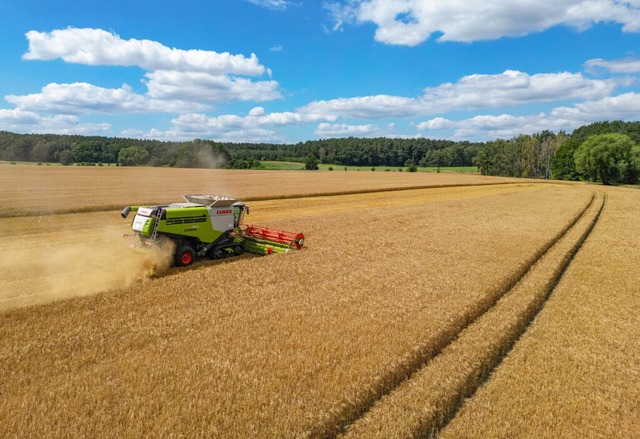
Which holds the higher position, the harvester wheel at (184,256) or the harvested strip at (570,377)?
the harvester wheel at (184,256)

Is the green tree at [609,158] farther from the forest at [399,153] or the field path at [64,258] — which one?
the field path at [64,258]

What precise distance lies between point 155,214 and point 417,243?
9405 mm

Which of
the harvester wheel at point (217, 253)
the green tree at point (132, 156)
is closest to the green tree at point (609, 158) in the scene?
the harvester wheel at point (217, 253)

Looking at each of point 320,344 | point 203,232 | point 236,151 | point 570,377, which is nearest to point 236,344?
point 320,344

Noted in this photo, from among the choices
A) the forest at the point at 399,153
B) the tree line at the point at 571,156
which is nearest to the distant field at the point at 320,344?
the forest at the point at 399,153

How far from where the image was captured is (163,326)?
24.5 ft

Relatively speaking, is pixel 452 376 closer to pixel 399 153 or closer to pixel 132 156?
pixel 132 156

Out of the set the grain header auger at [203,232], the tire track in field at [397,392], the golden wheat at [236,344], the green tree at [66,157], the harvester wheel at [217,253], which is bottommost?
the tire track in field at [397,392]

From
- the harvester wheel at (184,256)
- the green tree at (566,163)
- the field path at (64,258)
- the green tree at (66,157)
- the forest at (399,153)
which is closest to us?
the field path at (64,258)

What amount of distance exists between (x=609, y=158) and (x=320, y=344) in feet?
268

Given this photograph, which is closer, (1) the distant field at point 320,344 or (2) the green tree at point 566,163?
(1) the distant field at point 320,344

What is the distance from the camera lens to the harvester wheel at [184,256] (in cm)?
1174

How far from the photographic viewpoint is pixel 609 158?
70500 millimetres

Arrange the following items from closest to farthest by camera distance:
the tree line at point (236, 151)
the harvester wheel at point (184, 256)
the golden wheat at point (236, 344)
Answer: the golden wheat at point (236, 344) → the harvester wheel at point (184, 256) → the tree line at point (236, 151)
